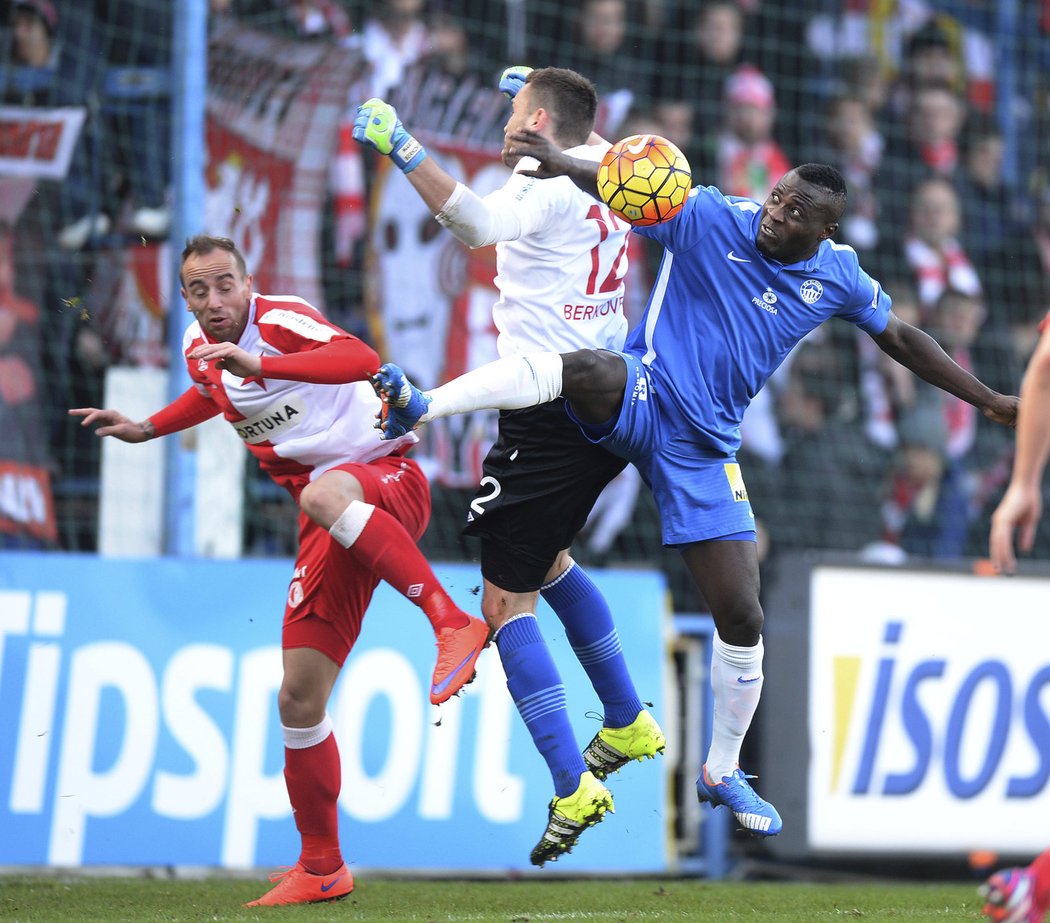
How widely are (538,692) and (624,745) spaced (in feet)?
1.45

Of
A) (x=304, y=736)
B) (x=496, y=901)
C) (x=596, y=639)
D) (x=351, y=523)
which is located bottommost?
(x=496, y=901)

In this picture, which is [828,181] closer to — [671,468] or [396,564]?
[671,468]

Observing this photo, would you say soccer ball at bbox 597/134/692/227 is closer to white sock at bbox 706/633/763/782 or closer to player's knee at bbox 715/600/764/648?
player's knee at bbox 715/600/764/648

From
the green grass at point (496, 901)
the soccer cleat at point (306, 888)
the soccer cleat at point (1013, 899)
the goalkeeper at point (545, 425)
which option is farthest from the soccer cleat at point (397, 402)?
the soccer cleat at point (1013, 899)

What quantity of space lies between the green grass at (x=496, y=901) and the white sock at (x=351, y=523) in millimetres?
1164

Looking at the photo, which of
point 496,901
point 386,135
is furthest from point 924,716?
point 386,135

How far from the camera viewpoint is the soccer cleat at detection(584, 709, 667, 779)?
5.57 m

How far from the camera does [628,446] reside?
518cm

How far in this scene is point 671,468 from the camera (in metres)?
5.21

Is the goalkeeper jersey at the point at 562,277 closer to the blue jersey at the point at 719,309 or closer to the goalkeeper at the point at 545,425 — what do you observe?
the goalkeeper at the point at 545,425

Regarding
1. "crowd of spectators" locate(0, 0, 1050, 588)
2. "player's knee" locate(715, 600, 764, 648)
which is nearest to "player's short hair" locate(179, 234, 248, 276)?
"player's knee" locate(715, 600, 764, 648)

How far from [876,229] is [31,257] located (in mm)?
5190

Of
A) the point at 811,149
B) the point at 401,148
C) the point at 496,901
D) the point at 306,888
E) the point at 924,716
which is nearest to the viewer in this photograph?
the point at 401,148

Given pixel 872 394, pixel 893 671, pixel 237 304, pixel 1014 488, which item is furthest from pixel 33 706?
pixel 872 394
